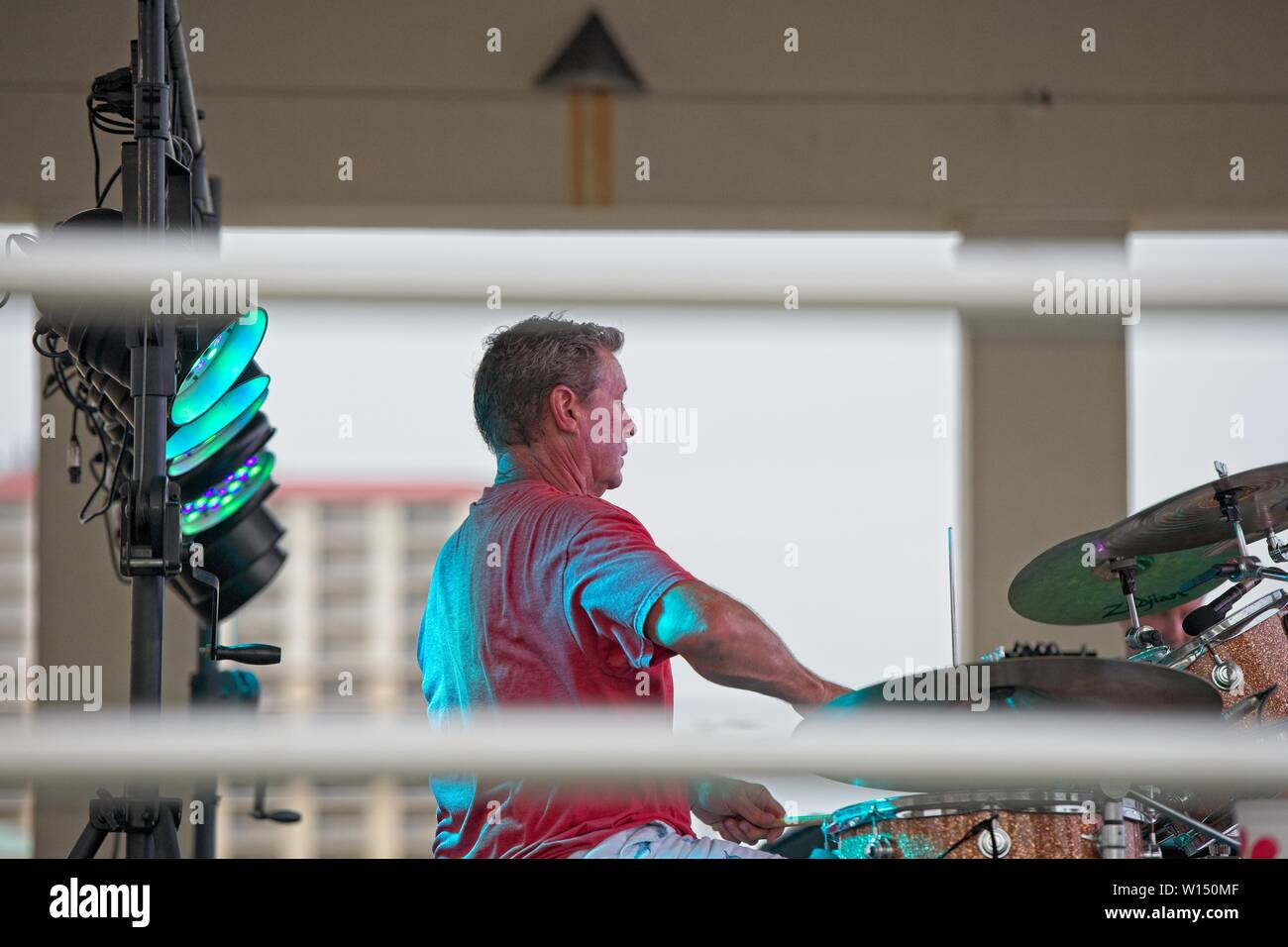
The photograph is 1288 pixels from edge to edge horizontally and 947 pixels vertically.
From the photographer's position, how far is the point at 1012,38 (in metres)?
4.88

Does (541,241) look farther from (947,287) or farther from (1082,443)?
(1082,443)

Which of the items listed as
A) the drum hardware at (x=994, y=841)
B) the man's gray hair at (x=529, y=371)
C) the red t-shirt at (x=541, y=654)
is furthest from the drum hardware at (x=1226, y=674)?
the man's gray hair at (x=529, y=371)

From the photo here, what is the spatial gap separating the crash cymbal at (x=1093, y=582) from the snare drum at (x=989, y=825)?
0.57 m

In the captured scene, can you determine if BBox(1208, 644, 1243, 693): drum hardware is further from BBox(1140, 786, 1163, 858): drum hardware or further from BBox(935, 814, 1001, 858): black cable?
BBox(935, 814, 1001, 858): black cable

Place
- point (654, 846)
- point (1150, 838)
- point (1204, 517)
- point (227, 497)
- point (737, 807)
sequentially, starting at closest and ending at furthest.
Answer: point (654, 846), point (737, 807), point (1150, 838), point (1204, 517), point (227, 497)

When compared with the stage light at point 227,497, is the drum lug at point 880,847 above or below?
below

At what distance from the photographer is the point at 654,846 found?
6.61 feet

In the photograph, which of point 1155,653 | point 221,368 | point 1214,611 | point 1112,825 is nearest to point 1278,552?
point 1214,611

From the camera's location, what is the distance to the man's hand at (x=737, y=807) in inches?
84.5

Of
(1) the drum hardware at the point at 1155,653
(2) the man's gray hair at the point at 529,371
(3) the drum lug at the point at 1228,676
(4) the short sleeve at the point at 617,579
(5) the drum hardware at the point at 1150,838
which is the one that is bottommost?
(5) the drum hardware at the point at 1150,838

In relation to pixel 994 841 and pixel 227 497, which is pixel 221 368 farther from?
pixel 994 841

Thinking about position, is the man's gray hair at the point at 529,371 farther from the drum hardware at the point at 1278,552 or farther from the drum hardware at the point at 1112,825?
the drum hardware at the point at 1278,552

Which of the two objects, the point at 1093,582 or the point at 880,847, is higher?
the point at 1093,582

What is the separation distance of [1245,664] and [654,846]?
1096mm
